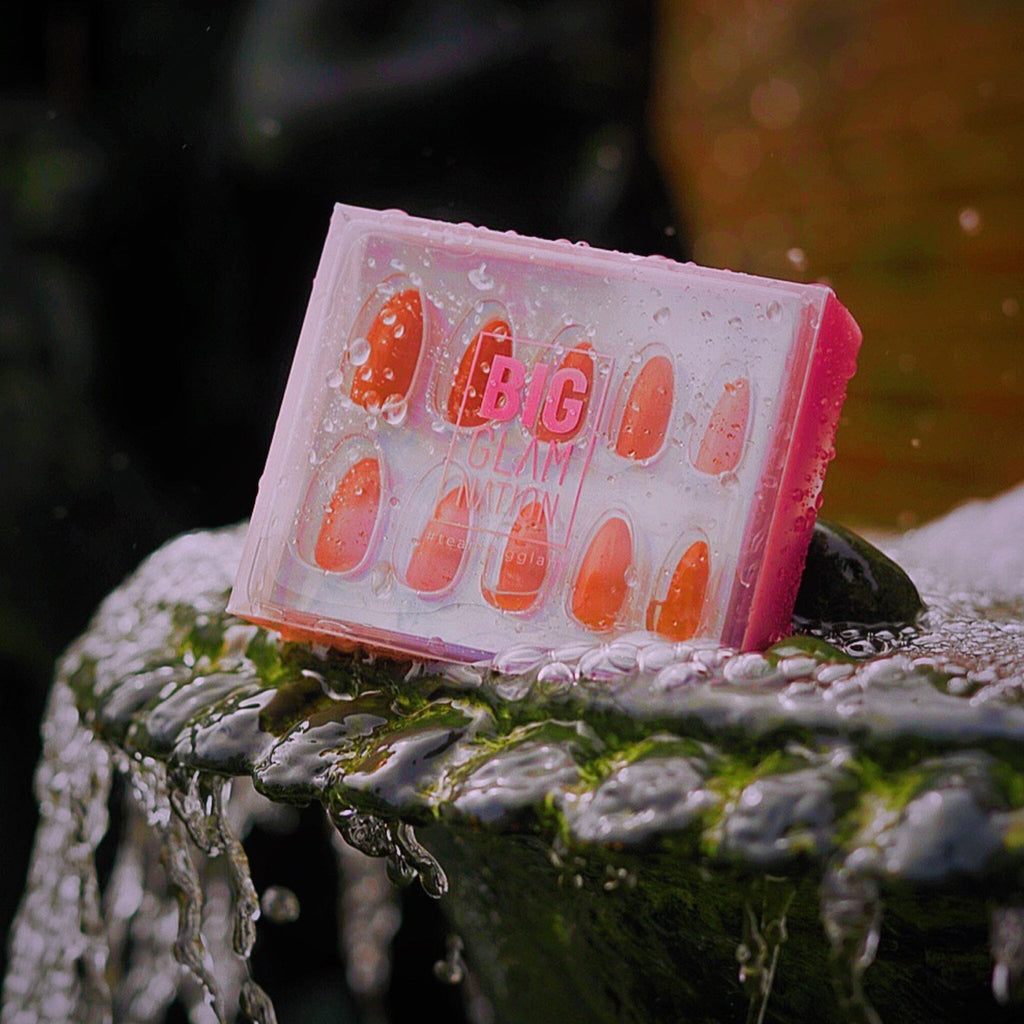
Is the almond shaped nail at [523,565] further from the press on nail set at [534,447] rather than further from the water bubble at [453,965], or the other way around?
the water bubble at [453,965]

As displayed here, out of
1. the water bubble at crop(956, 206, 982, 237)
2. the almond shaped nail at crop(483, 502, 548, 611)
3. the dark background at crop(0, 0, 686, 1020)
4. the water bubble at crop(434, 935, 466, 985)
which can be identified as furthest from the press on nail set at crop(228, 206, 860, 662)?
the water bubble at crop(956, 206, 982, 237)

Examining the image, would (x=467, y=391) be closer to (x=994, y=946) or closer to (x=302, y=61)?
(x=994, y=946)

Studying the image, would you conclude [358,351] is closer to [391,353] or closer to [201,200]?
[391,353]

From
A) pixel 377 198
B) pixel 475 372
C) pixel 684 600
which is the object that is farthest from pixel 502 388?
pixel 377 198

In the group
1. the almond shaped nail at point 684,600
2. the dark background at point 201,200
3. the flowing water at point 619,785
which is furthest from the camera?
the dark background at point 201,200

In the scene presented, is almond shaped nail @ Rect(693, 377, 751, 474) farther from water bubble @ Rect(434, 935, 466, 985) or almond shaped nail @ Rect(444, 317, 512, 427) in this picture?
A: water bubble @ Rect(434, 935, 466, 985)

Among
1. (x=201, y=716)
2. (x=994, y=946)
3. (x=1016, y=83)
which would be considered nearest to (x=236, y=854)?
(x=201, y=716)

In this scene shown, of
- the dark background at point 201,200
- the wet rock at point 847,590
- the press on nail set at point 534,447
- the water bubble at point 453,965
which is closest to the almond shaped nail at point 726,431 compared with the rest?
the press on nail set at point 534,447

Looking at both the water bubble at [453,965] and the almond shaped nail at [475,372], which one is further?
the water bubble at [453,965]
